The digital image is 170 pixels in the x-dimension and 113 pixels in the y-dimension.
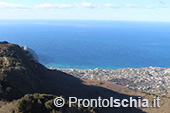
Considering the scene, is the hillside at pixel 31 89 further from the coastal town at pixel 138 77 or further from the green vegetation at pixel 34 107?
the coastal town at pixel 138 77

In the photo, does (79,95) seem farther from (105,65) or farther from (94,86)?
(105,65)

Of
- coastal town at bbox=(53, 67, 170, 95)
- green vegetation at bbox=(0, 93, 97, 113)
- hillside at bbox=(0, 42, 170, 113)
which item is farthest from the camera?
coastal town at bbox=(53, 67, 170, 95)

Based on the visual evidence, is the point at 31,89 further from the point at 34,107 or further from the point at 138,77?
the point at 138,77

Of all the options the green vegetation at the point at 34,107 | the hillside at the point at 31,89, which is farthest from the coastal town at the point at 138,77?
the green vegetation at the point at 34,107

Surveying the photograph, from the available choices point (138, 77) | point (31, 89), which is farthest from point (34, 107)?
point (138, 77)

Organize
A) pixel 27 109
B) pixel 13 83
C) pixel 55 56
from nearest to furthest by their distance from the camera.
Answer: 1. pixel 27 109
2. pixel 13 83
3. pixel 55 56

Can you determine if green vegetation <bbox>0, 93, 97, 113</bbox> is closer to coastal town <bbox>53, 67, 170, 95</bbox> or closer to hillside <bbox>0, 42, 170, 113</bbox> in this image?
hillside <bbox>0, 42, 170, 113</bbox>

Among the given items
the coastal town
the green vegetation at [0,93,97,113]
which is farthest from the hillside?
the coastal town

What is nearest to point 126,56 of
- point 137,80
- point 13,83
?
point 137,80
